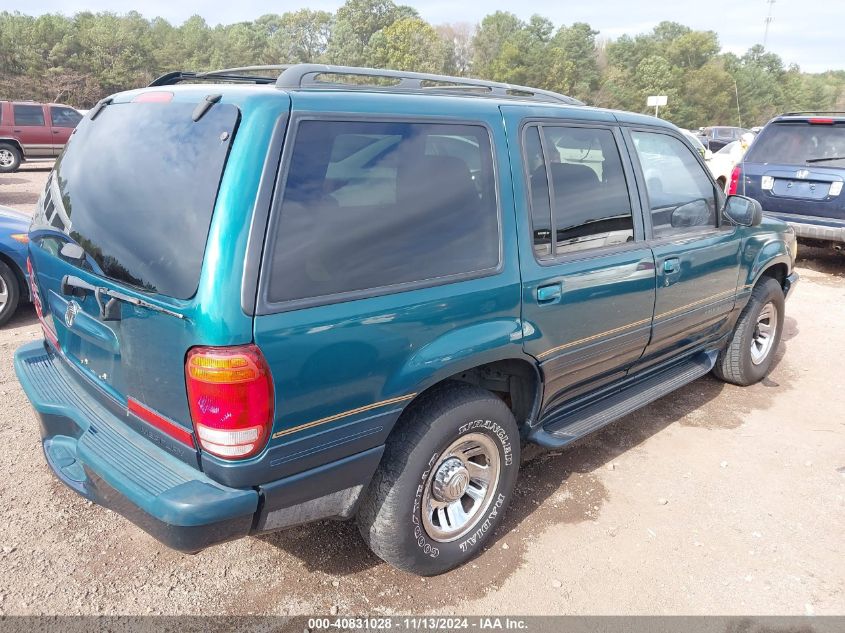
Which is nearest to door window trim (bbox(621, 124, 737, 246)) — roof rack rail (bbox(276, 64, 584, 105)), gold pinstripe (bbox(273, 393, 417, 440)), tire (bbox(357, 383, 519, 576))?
roof rack rail (bbox(276, 64, 584, 105))

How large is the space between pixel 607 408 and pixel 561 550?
0.84 meters

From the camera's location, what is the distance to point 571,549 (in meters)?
2.89

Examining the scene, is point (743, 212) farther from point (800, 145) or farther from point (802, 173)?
point (800, 145)

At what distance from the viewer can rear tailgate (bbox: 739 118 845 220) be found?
7629mm

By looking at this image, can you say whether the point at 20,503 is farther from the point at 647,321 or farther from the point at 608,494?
the point at 647,321

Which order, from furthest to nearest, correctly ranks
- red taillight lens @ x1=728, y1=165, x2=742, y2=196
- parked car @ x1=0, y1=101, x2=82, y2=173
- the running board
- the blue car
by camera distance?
parked car @ x1=0, y1=101, x2=82, y2=173 < red taillight lens @ x1=728, y1=165, x2=742, y2=196 < the blue car < the running board

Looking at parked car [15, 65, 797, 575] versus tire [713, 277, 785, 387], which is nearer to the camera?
parked car [15, 65, 797, 575]

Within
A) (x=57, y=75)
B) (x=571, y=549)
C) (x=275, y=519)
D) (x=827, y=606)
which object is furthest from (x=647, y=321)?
(x=57, y=75)

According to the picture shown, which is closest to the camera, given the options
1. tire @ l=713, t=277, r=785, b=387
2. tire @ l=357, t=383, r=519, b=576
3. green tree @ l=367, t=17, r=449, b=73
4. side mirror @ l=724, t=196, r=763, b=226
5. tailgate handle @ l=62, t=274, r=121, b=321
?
tailgate handle @ l=62, t=274, r=121, b=321

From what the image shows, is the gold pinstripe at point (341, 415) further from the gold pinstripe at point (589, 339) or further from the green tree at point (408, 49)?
the green tree at point (408, 49)

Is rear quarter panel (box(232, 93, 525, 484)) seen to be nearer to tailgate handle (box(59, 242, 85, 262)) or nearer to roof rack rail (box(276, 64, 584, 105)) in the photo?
roof rack rail (box(276, 64, 584, 105))

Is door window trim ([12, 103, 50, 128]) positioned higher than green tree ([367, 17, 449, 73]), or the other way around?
green tree ([367, 17, 449, 73])

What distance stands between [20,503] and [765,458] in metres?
4.04

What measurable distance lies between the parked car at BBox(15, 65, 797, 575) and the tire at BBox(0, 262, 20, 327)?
110 inches
